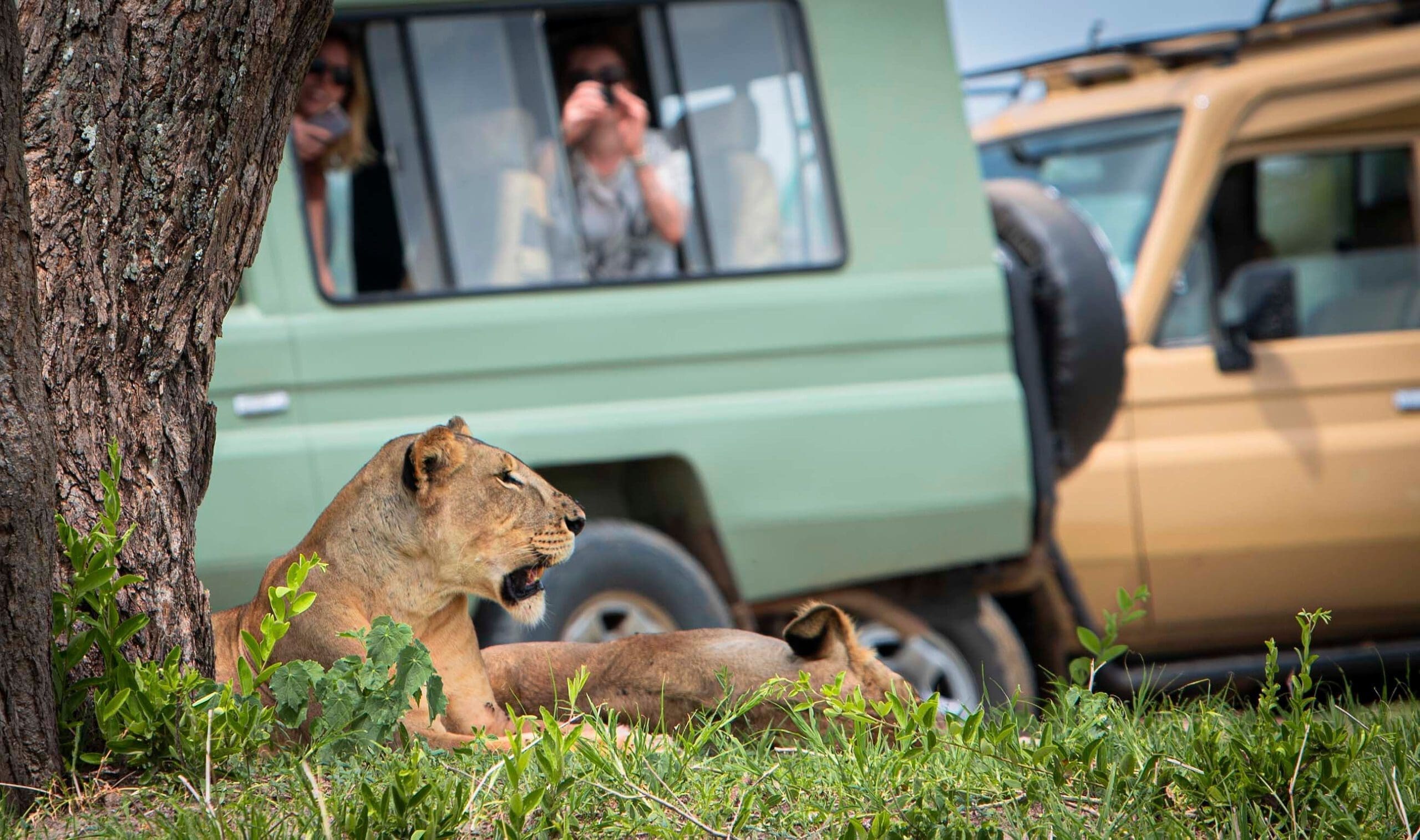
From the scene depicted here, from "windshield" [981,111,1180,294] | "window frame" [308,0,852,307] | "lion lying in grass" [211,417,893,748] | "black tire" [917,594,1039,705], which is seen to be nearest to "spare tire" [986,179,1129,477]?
"windshield" [981,111,1180,294]

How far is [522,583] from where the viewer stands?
8.04 ft

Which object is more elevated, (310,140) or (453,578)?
(310,140)

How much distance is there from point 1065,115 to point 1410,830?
4.99 meters

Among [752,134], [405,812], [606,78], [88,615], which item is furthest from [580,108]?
[405,812]

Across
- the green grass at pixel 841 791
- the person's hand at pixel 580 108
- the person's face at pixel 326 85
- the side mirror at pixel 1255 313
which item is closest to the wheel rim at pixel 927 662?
the side mirror at pixel 1255 313

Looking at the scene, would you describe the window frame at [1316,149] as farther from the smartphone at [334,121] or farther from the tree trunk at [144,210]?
the tree trunk at [144,210]

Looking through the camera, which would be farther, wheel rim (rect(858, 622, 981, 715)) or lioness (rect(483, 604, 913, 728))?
wheel rim (rect(858, 622, 981, 715))

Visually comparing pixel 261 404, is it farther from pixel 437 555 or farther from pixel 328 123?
pixel 437 555

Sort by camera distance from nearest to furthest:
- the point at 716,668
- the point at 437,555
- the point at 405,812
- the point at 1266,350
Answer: the point at 405,812 → the point at 437,555 → the point at 716,668 → the point at 1266,350

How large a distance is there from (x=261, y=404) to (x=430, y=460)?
2.09 m

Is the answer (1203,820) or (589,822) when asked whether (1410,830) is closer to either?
(1203,820)

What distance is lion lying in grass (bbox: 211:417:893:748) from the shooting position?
7.76 feet

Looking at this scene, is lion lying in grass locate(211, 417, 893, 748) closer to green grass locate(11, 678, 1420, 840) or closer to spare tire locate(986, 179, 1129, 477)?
green grass locate(11, 678, 1420, 840)

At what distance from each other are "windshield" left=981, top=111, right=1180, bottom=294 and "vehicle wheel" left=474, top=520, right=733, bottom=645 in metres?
2.23
